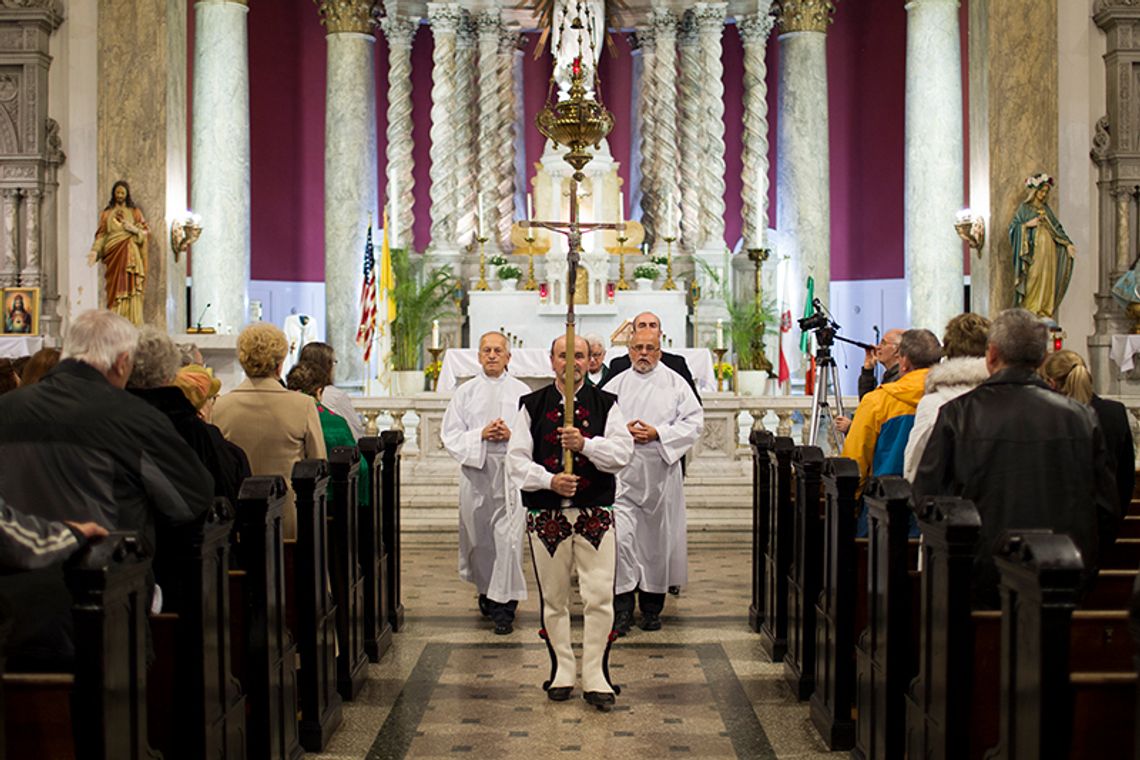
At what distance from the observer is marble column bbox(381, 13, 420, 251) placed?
19.4m

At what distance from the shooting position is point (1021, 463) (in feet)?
14.9

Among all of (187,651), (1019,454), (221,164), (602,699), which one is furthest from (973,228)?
(187,651)

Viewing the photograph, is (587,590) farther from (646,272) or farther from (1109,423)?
(646,272)

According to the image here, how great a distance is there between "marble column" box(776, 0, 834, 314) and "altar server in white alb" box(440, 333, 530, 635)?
11.2 m

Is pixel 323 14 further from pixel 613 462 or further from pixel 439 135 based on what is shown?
pixel 613 462

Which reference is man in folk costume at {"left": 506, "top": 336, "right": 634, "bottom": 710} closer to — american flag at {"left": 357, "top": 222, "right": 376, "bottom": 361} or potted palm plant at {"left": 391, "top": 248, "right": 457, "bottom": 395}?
american flag at {"left": 357, "top": 222, "right": 376, "bottom": 361}

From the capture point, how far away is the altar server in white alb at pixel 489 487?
26.6 ft

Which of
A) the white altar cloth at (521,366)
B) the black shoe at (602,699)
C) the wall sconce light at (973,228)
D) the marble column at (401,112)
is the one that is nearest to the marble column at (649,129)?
the marble column at (401,112)

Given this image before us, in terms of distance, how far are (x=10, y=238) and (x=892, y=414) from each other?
34.2 feet

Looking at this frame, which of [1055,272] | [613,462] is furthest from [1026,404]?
[1055,272]

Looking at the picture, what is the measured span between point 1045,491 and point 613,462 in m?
2.18

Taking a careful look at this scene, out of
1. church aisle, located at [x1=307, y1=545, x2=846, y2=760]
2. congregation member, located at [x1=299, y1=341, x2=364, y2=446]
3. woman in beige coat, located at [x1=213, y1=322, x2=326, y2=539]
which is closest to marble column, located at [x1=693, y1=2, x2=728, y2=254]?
church aisle, located at [x1=307, y1=545, x2=846, y2=760]

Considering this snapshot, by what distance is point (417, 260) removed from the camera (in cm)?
1908

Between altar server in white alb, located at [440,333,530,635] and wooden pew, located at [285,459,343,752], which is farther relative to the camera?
altar server in white alb, located at [440,333,530,635]
